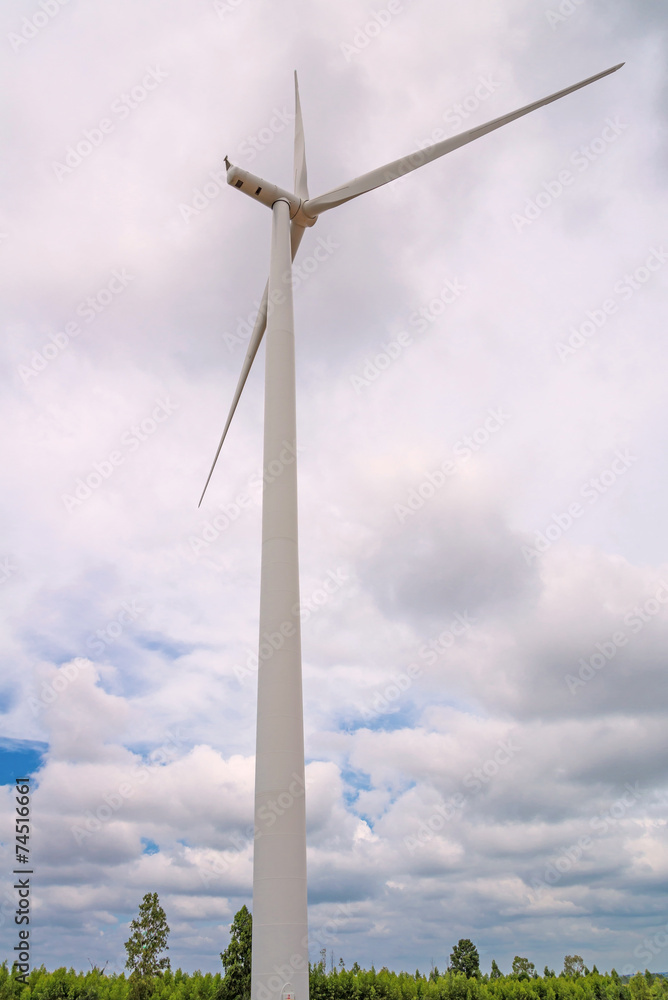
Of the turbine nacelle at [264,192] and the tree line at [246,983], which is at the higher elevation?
the turbine nacelle at [264,192]

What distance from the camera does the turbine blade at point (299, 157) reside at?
104ft

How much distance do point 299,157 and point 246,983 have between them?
1753 inches

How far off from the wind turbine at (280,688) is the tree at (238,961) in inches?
1098

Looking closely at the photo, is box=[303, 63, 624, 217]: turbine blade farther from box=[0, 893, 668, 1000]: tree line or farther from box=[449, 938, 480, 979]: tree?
box=[449, 938, 480, 979]: tree

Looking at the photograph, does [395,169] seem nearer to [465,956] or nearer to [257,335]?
[257,335]

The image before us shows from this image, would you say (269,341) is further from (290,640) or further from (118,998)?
(118,998)

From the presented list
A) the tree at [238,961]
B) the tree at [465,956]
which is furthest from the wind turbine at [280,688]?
the tree at [465,956]

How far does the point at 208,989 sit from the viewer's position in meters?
43.1

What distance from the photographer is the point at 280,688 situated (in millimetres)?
20109

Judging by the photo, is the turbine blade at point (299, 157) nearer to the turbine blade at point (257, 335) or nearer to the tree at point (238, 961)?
the turbine blade at point (257, 335)

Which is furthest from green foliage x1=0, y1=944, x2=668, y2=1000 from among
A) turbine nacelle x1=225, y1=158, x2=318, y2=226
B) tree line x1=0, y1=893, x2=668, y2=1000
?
turbine nacelle x1=225, y1=158, x2=318, y2=226

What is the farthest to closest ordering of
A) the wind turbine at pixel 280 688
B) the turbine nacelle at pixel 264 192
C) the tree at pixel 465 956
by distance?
1. the tree at pixel 465 956
2. the turbine nacelle at pixel 264 192
3. the wind turbine at pixel 280 688

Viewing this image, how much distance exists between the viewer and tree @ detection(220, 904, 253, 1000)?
41281 millimetres

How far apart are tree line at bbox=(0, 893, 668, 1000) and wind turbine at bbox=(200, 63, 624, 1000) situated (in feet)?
93.2
